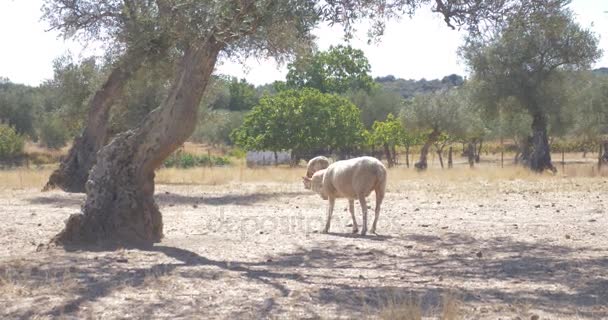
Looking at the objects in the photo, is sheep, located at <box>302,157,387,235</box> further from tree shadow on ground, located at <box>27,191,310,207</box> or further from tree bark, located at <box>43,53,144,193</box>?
tree bark, located at <box>43,53,144,193</box>

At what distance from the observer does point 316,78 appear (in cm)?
8550

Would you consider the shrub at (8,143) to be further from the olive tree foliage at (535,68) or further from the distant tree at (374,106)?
the distant tree at (374,106)

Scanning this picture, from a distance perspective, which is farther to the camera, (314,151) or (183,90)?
(314,151)

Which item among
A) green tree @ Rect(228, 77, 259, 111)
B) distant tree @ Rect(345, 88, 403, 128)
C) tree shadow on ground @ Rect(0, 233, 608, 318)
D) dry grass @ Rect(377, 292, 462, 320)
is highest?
green tree @ Rect(228, 77, 259, 111)

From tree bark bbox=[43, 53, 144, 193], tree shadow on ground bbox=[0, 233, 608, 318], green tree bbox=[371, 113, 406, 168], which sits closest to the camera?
tree shadow on ground bbox=[0, 233, 608, 318]

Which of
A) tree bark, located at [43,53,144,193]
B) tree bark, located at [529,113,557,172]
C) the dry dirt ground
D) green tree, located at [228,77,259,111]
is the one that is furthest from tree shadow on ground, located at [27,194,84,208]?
green tree, located at [228,77,259,111]

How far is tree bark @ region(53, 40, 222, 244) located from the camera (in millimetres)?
11898

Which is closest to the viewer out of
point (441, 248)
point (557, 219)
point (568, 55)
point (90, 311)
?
point (90, 311)

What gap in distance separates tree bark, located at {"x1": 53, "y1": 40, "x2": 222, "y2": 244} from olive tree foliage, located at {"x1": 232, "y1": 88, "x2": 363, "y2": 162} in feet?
132

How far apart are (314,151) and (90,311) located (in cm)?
4777

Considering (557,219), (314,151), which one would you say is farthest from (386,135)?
(557,219)

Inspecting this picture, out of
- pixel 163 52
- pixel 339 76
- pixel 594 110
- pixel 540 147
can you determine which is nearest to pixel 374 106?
pixel 339 76

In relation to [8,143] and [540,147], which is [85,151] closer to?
[540,147]

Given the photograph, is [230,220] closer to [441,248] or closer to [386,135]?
[441,248]
